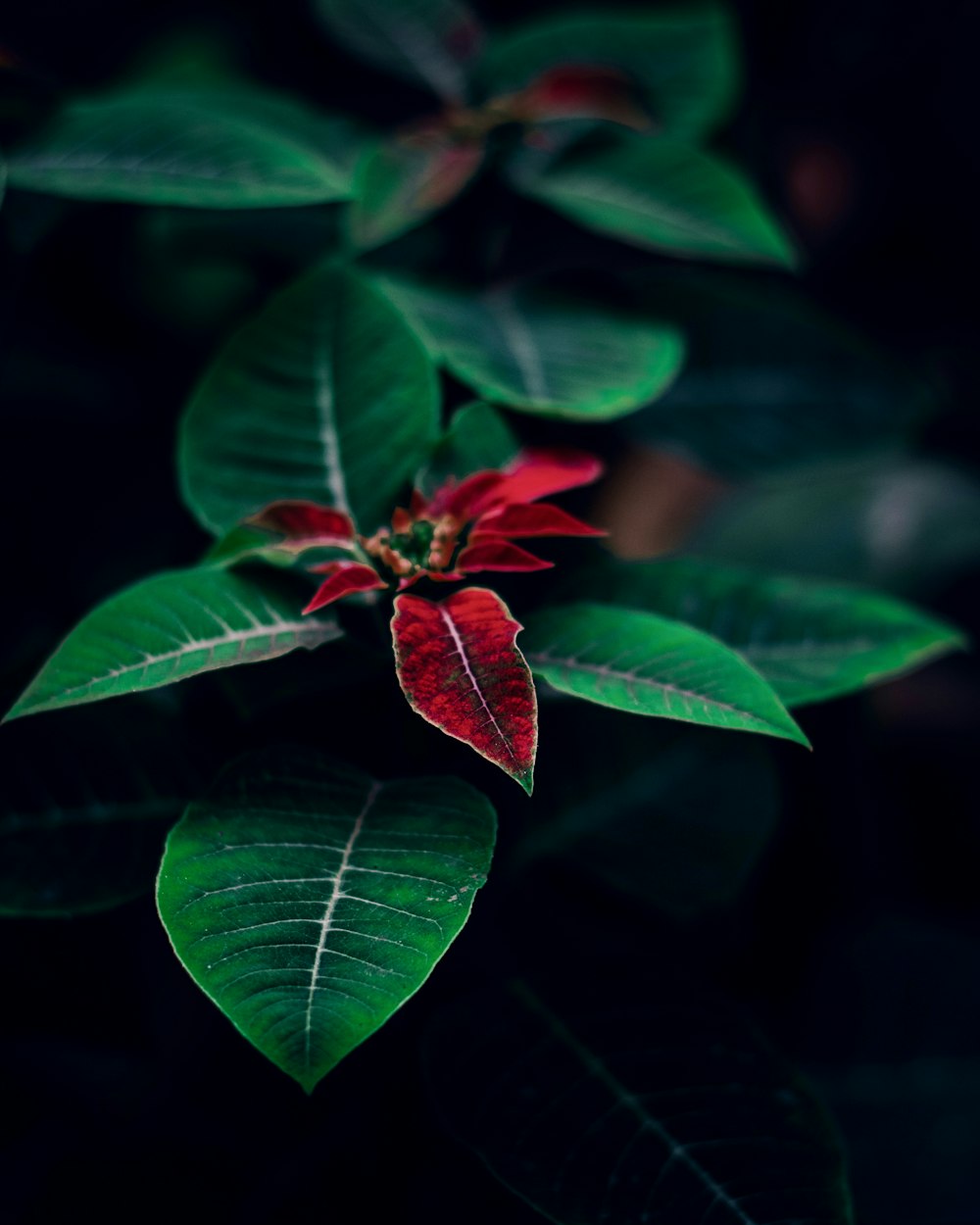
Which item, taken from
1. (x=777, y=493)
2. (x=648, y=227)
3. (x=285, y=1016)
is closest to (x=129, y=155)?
(x=648, y=227)

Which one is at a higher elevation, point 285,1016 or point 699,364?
point 699,364

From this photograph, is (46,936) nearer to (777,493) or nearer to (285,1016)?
(285,1016)

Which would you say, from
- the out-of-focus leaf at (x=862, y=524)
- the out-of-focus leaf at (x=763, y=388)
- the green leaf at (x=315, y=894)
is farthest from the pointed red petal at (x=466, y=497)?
the out-of-focus leaf at (x=862, y=524)

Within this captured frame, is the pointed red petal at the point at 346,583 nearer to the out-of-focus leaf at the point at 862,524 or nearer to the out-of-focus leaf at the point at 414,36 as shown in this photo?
the out-of-focus leaf at the point at 414,36

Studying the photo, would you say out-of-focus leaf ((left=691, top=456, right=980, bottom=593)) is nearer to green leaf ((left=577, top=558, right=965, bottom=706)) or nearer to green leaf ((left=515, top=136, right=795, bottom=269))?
green leaf ((left=515, top=136, right=795, bottom=269))

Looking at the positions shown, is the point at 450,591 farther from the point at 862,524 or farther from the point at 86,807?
the point at 862,524

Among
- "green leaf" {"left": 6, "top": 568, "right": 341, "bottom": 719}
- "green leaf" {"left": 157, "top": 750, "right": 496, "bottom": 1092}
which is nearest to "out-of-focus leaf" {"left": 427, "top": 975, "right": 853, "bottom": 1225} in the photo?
"green leaf" {"left": 157, "top": 750, "right": 496, "bottom": 1092}
